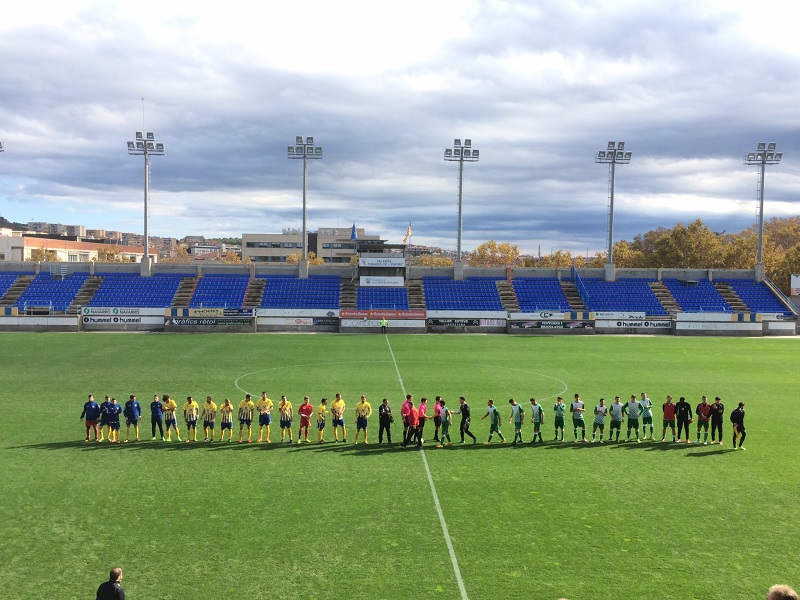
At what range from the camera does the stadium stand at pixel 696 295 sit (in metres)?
59.4

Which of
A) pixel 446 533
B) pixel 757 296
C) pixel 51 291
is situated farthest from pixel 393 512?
pixel 757 296

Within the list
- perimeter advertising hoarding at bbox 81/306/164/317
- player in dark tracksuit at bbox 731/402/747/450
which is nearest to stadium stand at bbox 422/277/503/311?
perimeter advertising hoarding at bbox 81/306/164/317

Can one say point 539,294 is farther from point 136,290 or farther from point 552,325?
point 136,290

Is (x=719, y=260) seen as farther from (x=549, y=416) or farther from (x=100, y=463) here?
(x=100, y=463)

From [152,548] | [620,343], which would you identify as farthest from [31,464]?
[620,343]

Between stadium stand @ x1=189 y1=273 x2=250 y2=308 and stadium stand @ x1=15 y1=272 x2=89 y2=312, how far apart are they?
11.2 m

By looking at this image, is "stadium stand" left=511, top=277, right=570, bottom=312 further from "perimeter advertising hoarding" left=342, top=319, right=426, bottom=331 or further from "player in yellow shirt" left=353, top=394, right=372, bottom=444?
"player in yellow shirt" left=353, top=394, right=372, bottom=444

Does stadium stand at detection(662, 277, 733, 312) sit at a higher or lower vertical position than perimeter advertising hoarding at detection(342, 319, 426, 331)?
higher

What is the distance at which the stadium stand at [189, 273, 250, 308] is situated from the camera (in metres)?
57.7

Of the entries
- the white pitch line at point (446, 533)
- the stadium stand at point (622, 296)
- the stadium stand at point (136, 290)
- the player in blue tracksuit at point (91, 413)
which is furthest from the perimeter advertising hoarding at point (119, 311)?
the white pitch line at point (446, 533)

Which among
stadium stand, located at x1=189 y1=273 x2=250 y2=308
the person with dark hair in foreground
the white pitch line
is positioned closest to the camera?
the person with dark hair in foreground

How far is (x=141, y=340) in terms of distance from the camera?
45812 millimetres

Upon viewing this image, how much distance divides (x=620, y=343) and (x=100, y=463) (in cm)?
3892

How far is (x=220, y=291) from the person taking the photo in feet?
198
